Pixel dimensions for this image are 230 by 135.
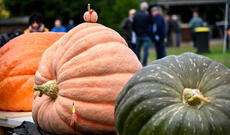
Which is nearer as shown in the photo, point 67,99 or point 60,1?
point 67,99

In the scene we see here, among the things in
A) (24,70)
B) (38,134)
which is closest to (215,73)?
(38,134)

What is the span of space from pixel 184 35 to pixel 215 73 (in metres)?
28.8

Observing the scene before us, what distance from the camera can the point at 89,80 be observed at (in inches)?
91.0

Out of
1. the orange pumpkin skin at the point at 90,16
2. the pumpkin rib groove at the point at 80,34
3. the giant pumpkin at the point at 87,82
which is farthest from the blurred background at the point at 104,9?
the giant pumpkin at the point at 87,82

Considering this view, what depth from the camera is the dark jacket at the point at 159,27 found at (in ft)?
39.3

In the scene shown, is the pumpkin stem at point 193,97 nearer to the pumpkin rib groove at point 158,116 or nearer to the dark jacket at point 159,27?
the pumpkin rib groove at point 158,116

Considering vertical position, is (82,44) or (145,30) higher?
(82,44)

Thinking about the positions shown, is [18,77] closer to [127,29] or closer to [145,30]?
[145,30]

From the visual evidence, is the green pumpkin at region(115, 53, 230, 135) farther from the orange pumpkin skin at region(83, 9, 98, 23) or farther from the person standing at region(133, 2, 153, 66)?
the person standing at region(133, 2, 153, 66)

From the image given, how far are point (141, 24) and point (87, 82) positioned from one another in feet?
Answer: 31.7

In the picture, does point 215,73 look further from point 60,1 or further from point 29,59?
point 60,1

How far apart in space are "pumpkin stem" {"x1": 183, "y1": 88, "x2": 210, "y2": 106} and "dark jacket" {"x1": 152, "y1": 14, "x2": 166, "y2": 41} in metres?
10.3

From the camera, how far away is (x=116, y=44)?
2477mm

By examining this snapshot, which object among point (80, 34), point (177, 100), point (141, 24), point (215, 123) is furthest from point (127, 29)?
point (215, 123)
